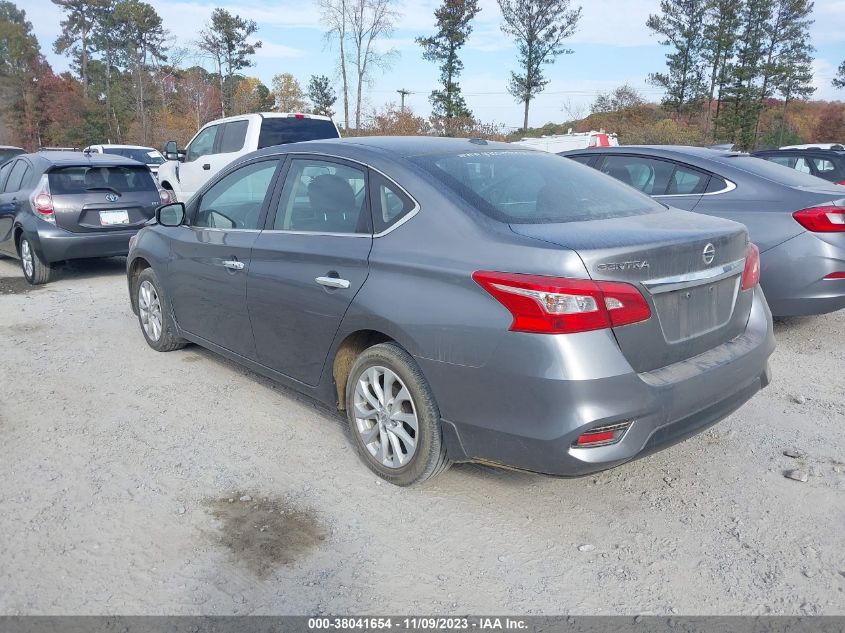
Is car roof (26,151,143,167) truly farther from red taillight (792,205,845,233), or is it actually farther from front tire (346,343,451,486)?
red taillight (792,205,845,233)

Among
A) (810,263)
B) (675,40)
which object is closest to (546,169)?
(810,263)

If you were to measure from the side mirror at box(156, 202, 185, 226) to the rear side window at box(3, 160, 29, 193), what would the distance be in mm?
5229

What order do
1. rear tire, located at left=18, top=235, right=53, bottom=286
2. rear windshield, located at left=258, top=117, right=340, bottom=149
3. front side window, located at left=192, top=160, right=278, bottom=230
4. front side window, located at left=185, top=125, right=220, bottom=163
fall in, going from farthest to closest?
front side window, located at left=185, top=125, right=220, bottom=163 → rear windshield, located at left=258, top=117, right=340, bottom=149 → rear tire, located at left=18, top=235, right=53, bottom=286 → front side window, located at left=192, top=160, right=278, bottom=230

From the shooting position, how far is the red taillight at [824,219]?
17.6ft

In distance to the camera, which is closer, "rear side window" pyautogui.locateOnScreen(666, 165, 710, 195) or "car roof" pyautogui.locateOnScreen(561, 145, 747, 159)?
"rear side window" pyautogui.locateOnScreen(666, 165, 710, 195)

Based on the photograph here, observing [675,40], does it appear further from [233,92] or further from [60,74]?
[60,74]

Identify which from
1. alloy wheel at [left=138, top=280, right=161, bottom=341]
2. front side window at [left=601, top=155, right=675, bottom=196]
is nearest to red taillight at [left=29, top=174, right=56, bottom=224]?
alloy wheel at [left=138, top=280, right=161, bottom=341]

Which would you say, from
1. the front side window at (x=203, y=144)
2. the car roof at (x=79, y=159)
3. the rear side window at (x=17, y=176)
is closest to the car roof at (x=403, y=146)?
the car roof at (x=79, y=159)

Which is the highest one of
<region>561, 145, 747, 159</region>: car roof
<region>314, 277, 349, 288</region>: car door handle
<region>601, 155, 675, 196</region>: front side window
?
<region>561, 145, 747, 159</region>: car roof

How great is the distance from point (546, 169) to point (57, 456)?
10.3 ft

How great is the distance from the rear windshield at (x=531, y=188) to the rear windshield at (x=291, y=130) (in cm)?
794

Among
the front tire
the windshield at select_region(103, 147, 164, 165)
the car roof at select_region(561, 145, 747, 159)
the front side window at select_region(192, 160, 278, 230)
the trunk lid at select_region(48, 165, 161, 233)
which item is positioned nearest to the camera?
the front tire

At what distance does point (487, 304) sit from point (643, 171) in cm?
418

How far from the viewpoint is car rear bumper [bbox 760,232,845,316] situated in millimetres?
5375
